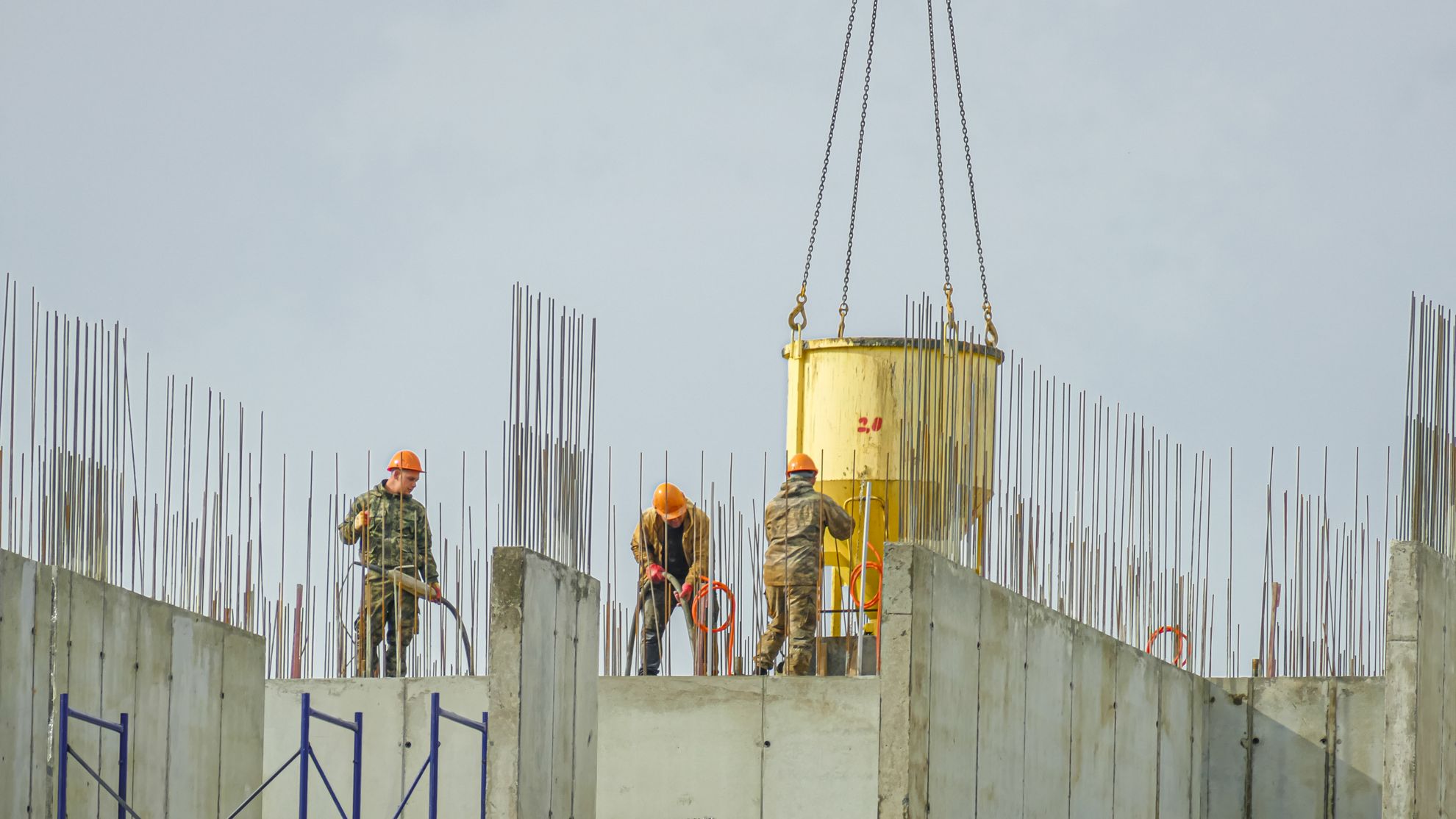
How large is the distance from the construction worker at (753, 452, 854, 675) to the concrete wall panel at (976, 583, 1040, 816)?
197cm

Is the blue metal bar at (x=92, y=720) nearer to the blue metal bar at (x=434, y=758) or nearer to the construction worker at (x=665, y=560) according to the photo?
the blue metal bar at (x=434, y=758)

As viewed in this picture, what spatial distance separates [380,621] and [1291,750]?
6083mm

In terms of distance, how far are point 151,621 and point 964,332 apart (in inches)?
196

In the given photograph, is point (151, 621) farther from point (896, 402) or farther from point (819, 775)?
point (896, 402)

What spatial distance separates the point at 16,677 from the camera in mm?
11906

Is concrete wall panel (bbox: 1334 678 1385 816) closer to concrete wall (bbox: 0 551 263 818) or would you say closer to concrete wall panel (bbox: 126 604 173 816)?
concrete wall (bbox: 0 551 263 818)

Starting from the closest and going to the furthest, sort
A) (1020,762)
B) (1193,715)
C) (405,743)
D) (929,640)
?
1. (929,640)
2. (1020,762)
3. (405,743)
4. (1193,715)

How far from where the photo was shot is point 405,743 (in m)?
14.6

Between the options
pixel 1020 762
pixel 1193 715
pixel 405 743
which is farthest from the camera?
pixel 1193 715

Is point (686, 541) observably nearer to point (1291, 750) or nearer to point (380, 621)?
point (380, 621)

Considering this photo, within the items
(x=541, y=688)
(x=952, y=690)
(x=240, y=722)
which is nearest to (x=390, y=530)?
(x=240, y=722)

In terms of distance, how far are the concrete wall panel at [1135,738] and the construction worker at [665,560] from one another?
2.74 meters

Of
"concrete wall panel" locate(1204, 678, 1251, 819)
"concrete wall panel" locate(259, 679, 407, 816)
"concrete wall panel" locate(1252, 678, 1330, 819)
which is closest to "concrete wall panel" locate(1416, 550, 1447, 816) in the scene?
"concrete wall panel" locate(1252, 678, 1330, 819)

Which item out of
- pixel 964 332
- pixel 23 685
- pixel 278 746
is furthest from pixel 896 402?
pixel 23 685
